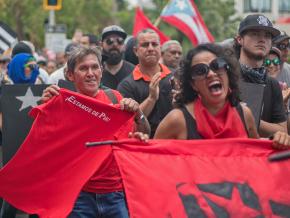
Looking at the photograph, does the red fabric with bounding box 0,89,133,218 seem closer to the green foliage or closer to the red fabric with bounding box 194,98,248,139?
the red fabric with bounding box 194,98,248,139

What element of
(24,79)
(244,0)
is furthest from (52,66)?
(244,0)

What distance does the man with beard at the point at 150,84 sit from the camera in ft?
25.6

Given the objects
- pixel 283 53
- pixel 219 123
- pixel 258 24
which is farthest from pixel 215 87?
pixel 283 53

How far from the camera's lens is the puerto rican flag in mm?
16266

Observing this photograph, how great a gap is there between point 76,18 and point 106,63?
39.8m

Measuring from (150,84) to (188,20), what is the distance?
8.94 metres

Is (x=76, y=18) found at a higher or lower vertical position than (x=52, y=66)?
higher

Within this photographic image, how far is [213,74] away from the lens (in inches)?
206

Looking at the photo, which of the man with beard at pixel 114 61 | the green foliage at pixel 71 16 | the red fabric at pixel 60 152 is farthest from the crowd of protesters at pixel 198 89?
the green foliage at pixel 71 16

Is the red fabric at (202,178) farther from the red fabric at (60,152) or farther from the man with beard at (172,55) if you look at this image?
the man with beard at (172,55)

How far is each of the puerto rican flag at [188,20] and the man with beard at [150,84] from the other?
24.5 ft

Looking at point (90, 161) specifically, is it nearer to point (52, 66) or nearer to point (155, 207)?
point (155, 207)

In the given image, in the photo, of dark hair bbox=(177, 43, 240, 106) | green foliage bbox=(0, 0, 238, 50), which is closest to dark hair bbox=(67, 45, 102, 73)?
dark hair bbox=(177, 43, 240, 106)

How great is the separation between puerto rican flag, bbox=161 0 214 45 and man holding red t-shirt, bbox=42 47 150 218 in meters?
9.94
